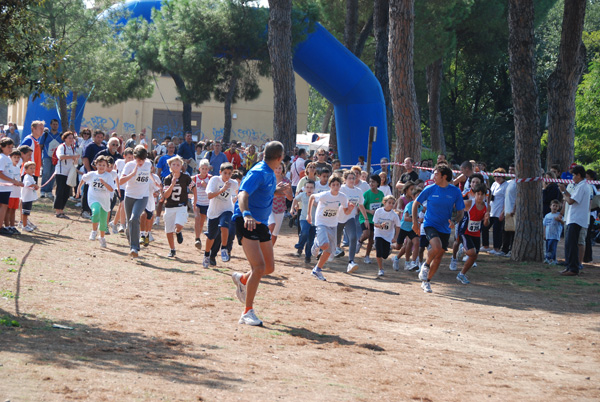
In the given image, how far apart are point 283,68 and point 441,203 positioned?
12.0 meters

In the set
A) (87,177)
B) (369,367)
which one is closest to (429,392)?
(369,367)

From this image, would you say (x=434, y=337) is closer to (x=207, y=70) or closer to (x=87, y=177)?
(x=87, y=177)

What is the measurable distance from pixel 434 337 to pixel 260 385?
10.1ft

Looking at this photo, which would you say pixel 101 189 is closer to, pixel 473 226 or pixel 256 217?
pixel 256 217

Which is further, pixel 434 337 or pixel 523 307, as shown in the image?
pixel 523 307

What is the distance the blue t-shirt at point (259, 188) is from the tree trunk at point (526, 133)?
8927 millimetres

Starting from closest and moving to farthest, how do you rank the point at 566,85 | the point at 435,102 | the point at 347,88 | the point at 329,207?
the point at 329,207
the point at 566,85
the point at 347,88
the point at 435,102

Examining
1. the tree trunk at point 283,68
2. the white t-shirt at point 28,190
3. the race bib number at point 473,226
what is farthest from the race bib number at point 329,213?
the tree trunk at point 283,68

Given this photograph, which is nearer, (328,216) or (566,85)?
(328,216)

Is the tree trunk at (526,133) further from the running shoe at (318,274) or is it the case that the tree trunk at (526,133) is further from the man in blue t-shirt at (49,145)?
the man in blue t-shirt at (49,145)

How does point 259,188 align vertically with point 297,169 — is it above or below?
below

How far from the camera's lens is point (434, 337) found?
8242 mm

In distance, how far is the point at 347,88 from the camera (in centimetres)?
2556

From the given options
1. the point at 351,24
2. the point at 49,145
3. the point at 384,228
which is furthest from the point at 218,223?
the point at 351,24
